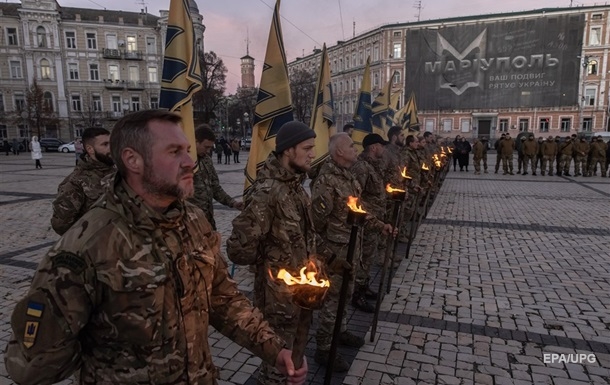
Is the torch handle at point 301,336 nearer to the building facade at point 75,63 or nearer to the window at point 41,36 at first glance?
the building facade at point 75,63

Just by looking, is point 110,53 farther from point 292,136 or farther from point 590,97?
point 590,97

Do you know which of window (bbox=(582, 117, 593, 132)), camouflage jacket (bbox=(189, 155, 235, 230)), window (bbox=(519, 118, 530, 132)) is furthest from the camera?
window (bbox=(519, 118, 530, 132))

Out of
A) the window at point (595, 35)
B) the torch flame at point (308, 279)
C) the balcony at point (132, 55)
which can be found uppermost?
the window at point (595, 35)

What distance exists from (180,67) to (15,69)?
192 ft

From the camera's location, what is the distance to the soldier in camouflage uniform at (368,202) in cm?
526

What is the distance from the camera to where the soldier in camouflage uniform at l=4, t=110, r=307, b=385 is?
1382mm

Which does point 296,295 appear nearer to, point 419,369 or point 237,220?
point 237,220

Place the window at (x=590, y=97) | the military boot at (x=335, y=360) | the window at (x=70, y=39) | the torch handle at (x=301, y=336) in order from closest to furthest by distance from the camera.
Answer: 1. the torch handle at (x=301, y=336)
2. the military boot at (x=335, y=360)
3. the window at (x=70, y=39)
4. the window at (x=590, y=97)

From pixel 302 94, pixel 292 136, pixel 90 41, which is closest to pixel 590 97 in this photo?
pixel 302 94

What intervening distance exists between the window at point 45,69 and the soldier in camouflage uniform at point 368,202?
5620 centimetres

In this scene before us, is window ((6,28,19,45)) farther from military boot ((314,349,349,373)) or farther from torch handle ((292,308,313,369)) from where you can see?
torch handle ((292,308,313,369))

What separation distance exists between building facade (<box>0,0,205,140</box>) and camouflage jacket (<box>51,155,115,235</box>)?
4761 cm

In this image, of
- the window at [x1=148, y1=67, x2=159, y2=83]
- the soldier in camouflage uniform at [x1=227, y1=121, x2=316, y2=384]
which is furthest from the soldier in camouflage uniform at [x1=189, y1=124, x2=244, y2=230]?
the window at [x1=148, y1=67, x2=159, y2=83]

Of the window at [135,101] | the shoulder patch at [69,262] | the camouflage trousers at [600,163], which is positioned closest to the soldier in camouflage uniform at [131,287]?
the shoulder patch at [69,262]
